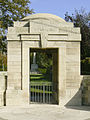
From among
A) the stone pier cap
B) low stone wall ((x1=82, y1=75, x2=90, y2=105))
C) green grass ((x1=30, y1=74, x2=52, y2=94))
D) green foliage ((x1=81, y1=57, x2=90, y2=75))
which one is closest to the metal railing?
green grass ((x1=30, y1=74, x2=52, y2=94))

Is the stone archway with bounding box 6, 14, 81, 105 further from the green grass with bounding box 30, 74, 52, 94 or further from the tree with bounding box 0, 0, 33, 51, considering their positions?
the tree with bounding box 0, 0, 33, 51

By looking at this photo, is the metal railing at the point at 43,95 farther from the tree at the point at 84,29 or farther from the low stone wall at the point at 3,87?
the tree at the point at 84,29

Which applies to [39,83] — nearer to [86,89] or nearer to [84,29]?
[86,89]

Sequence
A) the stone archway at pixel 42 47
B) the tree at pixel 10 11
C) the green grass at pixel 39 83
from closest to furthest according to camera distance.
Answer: the stone archway at pixel 42 47
the green grass at pixel 39 83
the tree at pixel 10 11

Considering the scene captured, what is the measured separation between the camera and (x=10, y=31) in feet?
28.8

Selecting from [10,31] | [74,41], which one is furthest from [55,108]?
[10,31]

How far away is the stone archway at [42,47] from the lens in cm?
870

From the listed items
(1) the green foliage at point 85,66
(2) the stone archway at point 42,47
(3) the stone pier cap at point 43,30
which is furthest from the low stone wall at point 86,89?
(1) the green foliage at point 85,66

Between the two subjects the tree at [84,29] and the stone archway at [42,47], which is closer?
the stone archway at [42,47]

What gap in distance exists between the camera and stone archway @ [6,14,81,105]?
870 cm

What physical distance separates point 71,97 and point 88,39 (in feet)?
38.4

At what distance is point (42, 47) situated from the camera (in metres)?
8.69

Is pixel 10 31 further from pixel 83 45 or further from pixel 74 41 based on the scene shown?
pixel 83 45

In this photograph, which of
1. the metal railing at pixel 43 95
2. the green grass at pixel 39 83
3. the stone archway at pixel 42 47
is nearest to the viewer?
the stone archway at pixel 42 47
